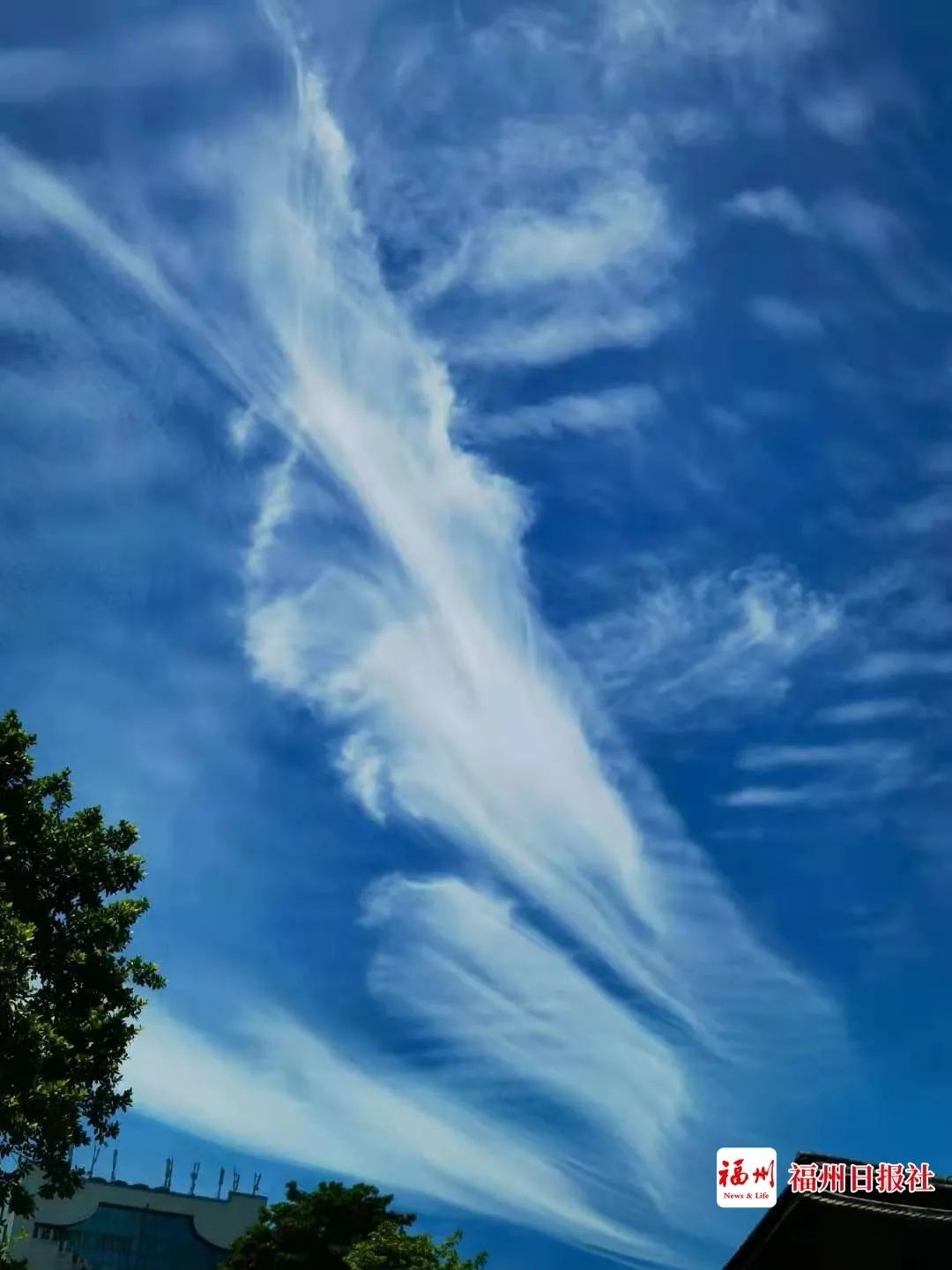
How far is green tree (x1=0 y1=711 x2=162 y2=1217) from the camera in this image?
2655 cm

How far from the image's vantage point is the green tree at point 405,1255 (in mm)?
53594

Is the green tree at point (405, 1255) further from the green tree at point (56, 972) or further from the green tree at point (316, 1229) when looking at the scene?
the green tree at point (56, 972)

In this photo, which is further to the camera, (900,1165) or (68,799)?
(68,799)

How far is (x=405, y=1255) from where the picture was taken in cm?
5400

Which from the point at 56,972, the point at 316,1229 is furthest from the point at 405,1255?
the point at 56,972

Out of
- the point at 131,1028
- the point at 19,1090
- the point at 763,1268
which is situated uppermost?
the point at 131,1028

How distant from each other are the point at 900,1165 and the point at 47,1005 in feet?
65.1

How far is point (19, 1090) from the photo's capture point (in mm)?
26422

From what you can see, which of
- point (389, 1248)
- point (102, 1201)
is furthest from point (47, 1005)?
point (102, 1201)

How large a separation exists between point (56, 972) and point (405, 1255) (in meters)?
32.6

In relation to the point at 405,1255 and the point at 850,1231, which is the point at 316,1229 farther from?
the point at 850,1231

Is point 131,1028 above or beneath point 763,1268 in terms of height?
above

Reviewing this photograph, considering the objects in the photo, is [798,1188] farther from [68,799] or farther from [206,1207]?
[206,1207]

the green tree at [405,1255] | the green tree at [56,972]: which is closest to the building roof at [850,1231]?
the green tree at [56,972]
